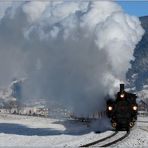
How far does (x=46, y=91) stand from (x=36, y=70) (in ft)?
16.9

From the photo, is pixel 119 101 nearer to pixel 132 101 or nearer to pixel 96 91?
pixel 132 101

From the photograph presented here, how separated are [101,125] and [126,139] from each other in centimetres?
1507

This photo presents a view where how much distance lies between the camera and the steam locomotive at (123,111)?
151 feet

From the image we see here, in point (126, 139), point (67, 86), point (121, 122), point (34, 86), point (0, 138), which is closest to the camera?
point (126, 139)

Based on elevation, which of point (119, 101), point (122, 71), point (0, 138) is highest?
point (122, 71)

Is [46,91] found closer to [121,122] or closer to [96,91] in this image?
[96,91]

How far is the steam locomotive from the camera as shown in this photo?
151 feet

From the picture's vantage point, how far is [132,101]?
1827 inches

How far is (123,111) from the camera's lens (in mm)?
46062

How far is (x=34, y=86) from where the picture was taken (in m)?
93.3

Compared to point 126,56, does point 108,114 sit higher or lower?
lower

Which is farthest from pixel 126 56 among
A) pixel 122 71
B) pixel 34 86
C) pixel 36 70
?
pixel 34 86

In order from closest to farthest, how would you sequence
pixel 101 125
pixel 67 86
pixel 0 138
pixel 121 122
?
pixel 0 138 → pixel 121 122 → pixel 101 125 → pixel 67 86

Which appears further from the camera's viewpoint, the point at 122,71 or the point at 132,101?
the point at 122,71
